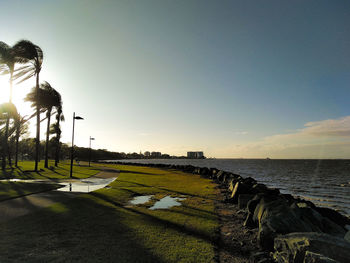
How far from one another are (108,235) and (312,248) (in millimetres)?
6033

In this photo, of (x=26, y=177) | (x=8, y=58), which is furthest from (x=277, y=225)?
(x=8, y=58)

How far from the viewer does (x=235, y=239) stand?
6.93 meters

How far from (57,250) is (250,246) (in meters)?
6.16

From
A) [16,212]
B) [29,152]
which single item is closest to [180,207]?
[16,212]

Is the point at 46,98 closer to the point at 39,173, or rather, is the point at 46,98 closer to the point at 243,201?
the point at 39,173

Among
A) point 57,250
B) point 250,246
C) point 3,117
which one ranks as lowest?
point 250,246

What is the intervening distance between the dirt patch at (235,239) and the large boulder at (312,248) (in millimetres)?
1082

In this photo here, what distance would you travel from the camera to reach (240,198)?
11805 mm

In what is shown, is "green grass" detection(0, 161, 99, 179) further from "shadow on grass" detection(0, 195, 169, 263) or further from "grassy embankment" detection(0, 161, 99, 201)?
"shadow on grass" detection(0, 195, 169, 263)

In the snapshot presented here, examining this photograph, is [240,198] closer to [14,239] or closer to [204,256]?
[204,256]

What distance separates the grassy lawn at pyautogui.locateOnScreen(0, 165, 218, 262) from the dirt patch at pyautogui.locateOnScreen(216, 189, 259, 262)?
40 centimetres

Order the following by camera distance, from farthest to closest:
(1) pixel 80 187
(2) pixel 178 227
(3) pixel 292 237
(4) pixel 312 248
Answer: (1) pixel 80 187
(2) pixel 178 227
(3) pixel 292 237
(4) pixel 312 248

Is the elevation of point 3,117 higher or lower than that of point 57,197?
higher

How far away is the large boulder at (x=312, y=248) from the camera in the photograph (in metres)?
4.20
